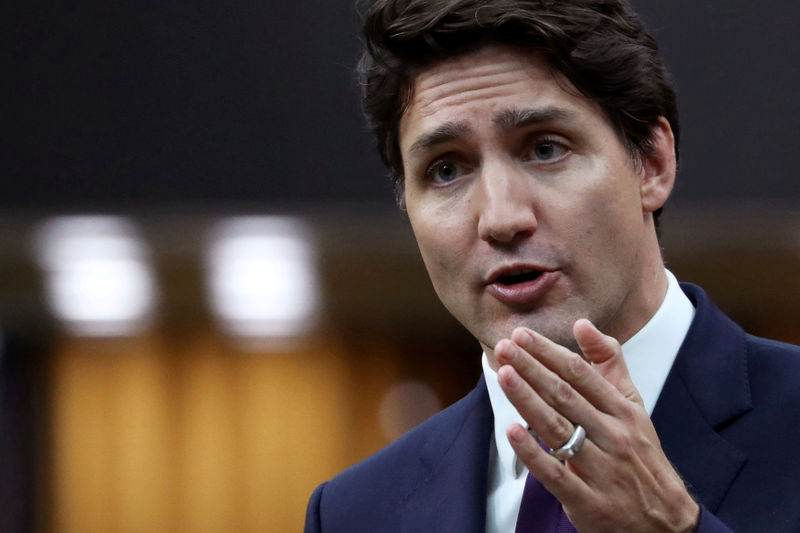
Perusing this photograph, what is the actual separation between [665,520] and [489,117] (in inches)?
29.1

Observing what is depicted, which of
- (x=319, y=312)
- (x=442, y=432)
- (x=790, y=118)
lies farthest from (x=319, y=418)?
(x=442, y=432)

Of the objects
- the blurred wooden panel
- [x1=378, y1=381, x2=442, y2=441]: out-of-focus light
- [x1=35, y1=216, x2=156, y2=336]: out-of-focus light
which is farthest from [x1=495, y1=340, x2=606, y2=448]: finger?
[x1=378, y1=381, x2=442, y2=441]: out-of-focus light

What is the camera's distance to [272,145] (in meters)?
4.94

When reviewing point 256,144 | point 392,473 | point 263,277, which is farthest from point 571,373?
point 263,277

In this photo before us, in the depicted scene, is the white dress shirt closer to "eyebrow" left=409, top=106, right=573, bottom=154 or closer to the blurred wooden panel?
"eyebrow" left=409, top=106, right=573, bottom=154

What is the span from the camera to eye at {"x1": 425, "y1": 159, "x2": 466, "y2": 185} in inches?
76.6

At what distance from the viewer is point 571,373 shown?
1423 mm

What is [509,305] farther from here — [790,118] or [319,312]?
[319,312]

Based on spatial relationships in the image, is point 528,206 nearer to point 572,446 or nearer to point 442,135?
point 442,135

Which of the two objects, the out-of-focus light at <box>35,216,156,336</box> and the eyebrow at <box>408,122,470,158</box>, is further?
the out-of-focus light at <box>35,216,156,336</box>

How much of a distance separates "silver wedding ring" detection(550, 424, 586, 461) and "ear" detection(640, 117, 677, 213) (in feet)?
2.26

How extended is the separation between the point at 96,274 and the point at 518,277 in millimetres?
4624

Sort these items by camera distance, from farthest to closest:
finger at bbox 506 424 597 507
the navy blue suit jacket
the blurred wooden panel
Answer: the blurred wooden panel → the navy blue suit jacket → finger at bbox 506 424 597 507

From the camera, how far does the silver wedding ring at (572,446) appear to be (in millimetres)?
1409
